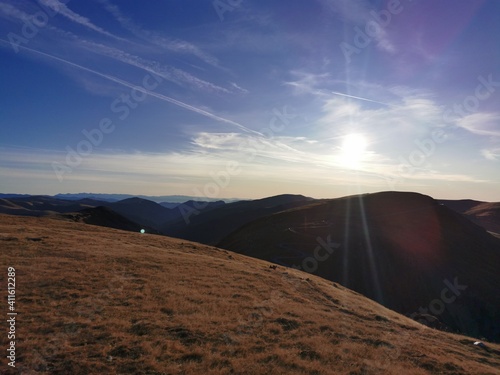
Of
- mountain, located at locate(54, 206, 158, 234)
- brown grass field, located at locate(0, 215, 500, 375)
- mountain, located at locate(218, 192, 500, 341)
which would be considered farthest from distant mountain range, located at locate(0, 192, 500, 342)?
brown grass field, located at locate(0, 215, 500, 375)

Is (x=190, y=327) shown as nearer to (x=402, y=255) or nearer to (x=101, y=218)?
(x=402, y=255)

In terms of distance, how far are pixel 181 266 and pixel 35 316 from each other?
A: 15.5m

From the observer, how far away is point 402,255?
250 ft

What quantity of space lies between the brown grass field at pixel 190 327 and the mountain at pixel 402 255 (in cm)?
4169

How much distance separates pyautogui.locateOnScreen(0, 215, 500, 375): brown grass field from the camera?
13.2m

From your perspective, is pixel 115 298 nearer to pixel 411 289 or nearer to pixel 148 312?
pixel 148 312

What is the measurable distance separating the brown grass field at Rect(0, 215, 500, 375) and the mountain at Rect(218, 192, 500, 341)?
41689 mm

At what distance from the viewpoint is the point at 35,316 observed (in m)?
15.9

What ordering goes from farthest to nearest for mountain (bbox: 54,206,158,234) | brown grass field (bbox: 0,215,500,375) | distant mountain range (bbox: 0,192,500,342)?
mountain (bbox: 54,206,158,234) < distant mountain range (bbox: 0,192,500,342) < brown grass field (bbox: 0,215,500,375)

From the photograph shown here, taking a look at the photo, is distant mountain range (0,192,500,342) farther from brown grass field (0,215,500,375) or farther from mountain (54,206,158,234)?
brown grass field (0,215,500,375)

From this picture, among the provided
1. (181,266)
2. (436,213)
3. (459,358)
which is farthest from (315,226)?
(459,358)

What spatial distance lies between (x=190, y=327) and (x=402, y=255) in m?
72.8

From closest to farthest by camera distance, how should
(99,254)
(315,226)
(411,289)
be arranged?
(99,254), (411,289), (315,226)

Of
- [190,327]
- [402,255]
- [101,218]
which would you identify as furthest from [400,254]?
[101,218]
